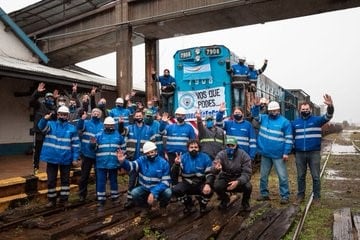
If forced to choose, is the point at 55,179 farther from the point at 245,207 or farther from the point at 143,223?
the point at 245,207

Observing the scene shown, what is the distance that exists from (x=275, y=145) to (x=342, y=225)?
2.46m

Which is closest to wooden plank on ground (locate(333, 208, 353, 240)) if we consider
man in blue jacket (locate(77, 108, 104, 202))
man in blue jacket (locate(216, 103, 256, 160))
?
man in blue jacket (locate(216, 103, 256, 160))

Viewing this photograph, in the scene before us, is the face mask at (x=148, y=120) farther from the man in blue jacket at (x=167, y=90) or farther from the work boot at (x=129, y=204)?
the man in blue jacket at (x=167, y=90)

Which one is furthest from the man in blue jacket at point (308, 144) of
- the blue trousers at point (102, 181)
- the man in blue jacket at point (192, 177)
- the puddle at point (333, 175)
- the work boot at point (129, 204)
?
the puddle at point (333, 175)

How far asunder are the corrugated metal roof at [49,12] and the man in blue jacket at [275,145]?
13.0m

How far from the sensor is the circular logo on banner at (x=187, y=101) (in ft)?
40.3

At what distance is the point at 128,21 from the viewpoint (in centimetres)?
1803

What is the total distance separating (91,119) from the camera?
8.66 metres

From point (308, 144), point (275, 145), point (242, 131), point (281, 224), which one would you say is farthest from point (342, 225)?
point (242, 131)

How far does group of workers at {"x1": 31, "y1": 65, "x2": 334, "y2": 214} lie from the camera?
7570 millimetres

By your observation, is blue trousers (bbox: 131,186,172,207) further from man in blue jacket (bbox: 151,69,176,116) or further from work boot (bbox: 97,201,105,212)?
man in blue jacket (bbox: 151,69,176,116)

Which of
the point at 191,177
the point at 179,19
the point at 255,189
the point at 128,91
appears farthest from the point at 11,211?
the point at 179,19

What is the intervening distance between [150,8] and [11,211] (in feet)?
39.9

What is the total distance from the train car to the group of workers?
221 cm
